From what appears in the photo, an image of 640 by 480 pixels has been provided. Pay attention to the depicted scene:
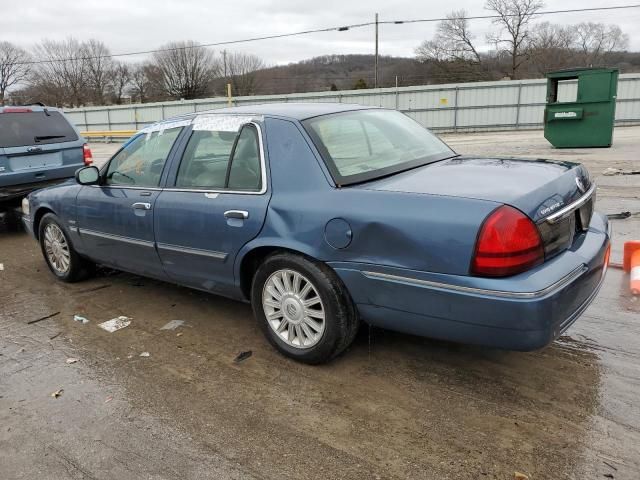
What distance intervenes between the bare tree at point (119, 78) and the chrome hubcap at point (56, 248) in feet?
246

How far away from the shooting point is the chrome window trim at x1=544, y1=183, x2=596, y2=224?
2.77 m

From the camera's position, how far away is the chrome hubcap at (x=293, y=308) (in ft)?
10.8

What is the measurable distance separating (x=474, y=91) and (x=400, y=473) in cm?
2615

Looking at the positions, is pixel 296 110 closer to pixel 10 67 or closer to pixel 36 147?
pixel 36 147

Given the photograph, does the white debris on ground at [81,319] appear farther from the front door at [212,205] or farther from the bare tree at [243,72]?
the bare tree at [243,72]

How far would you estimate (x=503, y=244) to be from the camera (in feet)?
8.39

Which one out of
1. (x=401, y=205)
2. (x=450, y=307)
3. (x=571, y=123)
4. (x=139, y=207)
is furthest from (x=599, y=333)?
(x=571, y=123)

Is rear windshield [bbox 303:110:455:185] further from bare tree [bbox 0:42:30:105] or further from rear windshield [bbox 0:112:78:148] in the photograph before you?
bare tree [bbox 0:42:30:105]

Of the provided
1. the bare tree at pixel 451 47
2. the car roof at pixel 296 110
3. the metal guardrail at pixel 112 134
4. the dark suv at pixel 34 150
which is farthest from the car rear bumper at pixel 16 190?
the bare tree at pixel 451 47

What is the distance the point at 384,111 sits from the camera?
422cm

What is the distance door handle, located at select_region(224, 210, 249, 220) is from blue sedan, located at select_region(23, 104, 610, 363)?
0.02 metres

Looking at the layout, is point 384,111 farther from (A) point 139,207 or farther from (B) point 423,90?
(B) point 423,90

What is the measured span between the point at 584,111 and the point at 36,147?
528 inches

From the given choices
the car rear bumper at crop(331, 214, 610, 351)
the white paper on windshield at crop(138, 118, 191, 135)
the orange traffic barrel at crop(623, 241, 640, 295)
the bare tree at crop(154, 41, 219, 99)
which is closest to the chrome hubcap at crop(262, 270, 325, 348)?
the car rear bumper at crop(331, 214, 610, 351)
